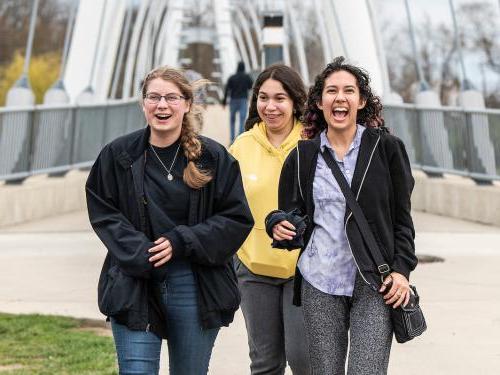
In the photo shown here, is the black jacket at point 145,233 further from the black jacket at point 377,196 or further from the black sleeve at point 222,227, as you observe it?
the black jacket at point 377,196

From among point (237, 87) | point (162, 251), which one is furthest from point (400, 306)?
point (237, 87)

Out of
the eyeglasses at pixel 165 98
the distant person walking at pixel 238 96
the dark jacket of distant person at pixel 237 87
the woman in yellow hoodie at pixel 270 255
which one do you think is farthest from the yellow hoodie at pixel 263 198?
the dark jacket of distant person at pixel 237 87

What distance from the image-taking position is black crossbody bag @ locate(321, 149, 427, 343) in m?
4.24

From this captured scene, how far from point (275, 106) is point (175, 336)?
55.4 inches

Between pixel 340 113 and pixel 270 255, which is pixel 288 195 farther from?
pixel 270 255

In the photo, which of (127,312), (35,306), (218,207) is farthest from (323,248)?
(35,306)

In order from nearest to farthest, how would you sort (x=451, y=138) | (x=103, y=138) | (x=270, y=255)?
(x=270, y=255), (x=451, y=138), (x=103, y=138)

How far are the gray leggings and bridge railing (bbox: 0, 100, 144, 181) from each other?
1171cm

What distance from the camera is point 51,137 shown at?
Answer: 17.5m

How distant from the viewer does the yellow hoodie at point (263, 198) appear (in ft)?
16.9

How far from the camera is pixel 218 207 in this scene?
4418 mm

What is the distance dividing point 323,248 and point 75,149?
14.6 metres

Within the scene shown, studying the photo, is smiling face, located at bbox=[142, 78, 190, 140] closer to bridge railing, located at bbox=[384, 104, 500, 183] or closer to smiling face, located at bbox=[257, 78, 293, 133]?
smiling face, located at bbox=[257, 78, 293, 133]

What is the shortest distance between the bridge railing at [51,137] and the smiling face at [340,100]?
453 inches
